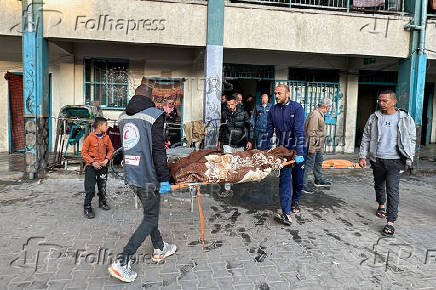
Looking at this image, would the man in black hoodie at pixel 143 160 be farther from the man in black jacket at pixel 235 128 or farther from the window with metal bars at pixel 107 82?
the window with metal bars at pixel 107 82

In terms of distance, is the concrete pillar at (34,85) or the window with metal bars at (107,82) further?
the window with metal bars at (107,82)

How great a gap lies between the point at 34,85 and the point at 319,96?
317 inches

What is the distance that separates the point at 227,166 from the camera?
4.01m

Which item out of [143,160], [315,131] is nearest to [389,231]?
[315,131]

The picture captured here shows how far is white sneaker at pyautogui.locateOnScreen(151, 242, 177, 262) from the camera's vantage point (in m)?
3.47

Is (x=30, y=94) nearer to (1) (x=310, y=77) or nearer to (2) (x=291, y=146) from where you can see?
(2) (x=291, y=146)

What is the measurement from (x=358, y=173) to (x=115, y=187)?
19.1ft

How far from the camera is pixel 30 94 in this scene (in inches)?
266

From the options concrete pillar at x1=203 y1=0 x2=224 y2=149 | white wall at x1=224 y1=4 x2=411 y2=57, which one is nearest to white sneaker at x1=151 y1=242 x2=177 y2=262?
concrete pillar at x1=203 y1=0 x2=224 y2=149

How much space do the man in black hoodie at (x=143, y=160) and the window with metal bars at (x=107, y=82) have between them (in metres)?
6.88

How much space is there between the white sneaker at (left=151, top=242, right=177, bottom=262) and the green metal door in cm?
772

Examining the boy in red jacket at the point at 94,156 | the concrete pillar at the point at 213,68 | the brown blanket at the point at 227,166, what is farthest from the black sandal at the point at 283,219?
the concrete pillar at the point at 213,68

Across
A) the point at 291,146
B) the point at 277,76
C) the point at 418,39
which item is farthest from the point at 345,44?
the point at 291,146

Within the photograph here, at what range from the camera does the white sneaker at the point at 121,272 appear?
3.04m
